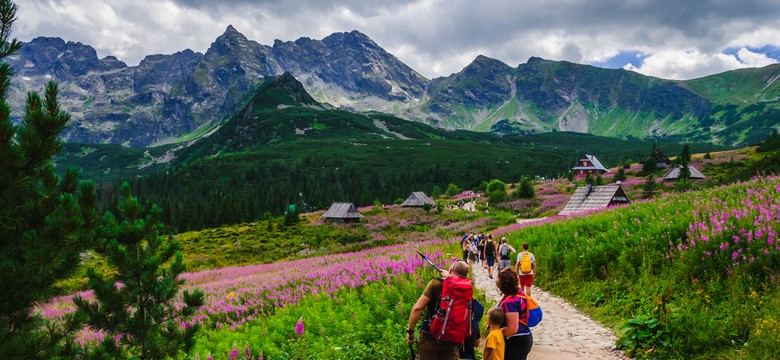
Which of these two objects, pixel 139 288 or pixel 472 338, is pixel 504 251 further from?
pixel 139 288

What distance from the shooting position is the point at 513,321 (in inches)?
235

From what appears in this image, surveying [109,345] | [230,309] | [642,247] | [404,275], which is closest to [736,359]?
[642,247]

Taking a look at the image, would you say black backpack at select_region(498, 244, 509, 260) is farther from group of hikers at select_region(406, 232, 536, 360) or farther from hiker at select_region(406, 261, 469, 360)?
hiker at select_region(406, 261, 469, 360)

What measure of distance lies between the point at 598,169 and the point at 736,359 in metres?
127

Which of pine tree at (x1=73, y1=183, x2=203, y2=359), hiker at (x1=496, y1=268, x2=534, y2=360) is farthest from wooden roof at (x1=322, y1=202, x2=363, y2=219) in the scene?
hiker at (x1=496, y1=268, x2=534, y2=360)

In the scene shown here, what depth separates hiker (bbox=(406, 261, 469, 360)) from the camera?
6098 mm

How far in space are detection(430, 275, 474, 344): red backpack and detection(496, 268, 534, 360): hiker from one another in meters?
0.54

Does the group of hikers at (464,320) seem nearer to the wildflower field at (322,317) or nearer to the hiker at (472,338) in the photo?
the hiker at (472,338)

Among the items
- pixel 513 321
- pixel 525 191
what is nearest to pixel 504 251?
pixel 513 321

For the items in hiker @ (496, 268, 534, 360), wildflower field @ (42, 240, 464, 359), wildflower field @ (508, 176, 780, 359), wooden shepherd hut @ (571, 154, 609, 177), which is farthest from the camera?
wooden shepherd hut @ (571, 154, 609, 177)

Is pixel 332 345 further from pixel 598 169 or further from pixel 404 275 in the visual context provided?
pixel 598 169

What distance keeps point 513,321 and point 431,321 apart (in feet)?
3.69

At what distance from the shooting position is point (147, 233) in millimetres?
7395

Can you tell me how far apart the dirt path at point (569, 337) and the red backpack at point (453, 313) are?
3.38m
